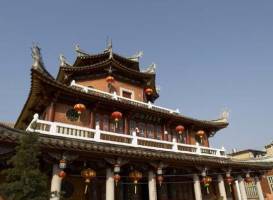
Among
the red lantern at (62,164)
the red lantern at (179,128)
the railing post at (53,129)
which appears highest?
the red lantern at (179,128)

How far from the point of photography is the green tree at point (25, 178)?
644 centimetres

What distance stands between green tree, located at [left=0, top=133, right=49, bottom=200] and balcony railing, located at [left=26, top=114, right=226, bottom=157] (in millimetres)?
1559

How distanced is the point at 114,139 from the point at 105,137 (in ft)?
1.72

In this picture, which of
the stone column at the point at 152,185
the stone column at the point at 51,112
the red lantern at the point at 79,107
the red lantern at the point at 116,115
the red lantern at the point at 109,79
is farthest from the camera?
the red lantern at the point at 109,79

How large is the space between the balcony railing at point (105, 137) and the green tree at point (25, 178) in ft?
5.12

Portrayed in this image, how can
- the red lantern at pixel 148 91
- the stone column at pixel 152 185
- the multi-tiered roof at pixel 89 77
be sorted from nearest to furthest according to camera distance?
the stone column at pixel 152 185
the multi-tiered roof at pixel 89 77
the red lantern at pixel 148 91

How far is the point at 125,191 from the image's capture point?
14.0 meters

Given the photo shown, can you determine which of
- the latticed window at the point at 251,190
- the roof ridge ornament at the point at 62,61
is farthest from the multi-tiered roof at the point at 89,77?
the latticed window at the point at 251,190

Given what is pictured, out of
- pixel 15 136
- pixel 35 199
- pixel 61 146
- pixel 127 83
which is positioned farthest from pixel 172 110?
pixel 35 199

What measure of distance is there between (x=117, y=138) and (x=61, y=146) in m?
3.99

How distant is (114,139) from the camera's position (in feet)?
41.6

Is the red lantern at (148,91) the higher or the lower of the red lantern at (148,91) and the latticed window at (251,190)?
the higher

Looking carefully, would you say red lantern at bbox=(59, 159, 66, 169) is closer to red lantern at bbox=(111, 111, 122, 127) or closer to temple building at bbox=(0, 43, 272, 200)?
temple building at bbox=(0, 43, 272, 200)

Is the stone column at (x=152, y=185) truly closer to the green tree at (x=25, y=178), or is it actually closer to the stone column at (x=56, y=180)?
the stone column at (x=56, y=180)
